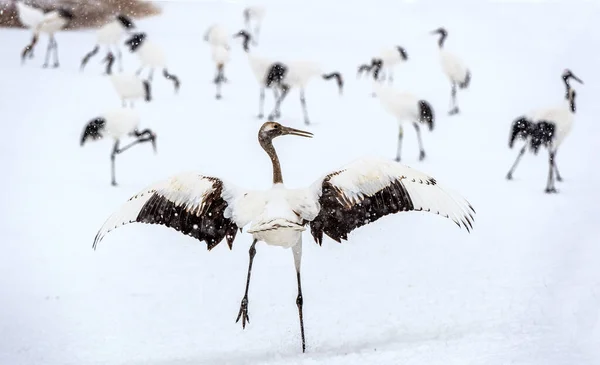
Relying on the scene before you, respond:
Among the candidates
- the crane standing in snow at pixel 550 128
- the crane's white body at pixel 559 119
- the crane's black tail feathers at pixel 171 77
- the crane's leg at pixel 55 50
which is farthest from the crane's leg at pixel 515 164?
the crane's leg at pixel 55 50

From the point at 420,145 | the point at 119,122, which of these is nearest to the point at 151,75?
the point at 119,122

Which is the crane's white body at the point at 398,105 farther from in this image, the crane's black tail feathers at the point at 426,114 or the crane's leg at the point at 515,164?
the crane's leg at the point at 515,164

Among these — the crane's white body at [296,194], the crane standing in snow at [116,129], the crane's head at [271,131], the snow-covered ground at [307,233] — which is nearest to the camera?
the crane's white body at [296,194]

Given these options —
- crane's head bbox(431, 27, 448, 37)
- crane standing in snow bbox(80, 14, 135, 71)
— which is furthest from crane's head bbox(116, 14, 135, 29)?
crane's head bbox(431, 27, 448, 37)

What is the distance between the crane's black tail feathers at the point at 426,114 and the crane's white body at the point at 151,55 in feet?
4.70

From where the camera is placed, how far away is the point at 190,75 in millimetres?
4105

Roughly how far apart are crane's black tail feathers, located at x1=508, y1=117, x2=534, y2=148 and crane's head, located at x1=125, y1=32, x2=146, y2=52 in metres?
2.05

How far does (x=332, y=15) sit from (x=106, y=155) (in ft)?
4.74

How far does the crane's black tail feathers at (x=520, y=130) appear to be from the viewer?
388cm

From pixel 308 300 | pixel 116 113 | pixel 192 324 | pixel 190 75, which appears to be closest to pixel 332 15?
pixel 190 75

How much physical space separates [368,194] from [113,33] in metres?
1.79

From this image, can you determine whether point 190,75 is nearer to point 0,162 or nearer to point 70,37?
point 70,37

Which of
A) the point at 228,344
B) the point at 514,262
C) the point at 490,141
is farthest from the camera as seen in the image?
the point at 490,141

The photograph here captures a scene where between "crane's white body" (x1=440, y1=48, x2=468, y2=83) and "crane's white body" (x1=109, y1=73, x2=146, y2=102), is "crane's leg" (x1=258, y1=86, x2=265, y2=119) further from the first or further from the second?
"crane's white body" (x1=440, y1=48, x2=468, y2=83)
